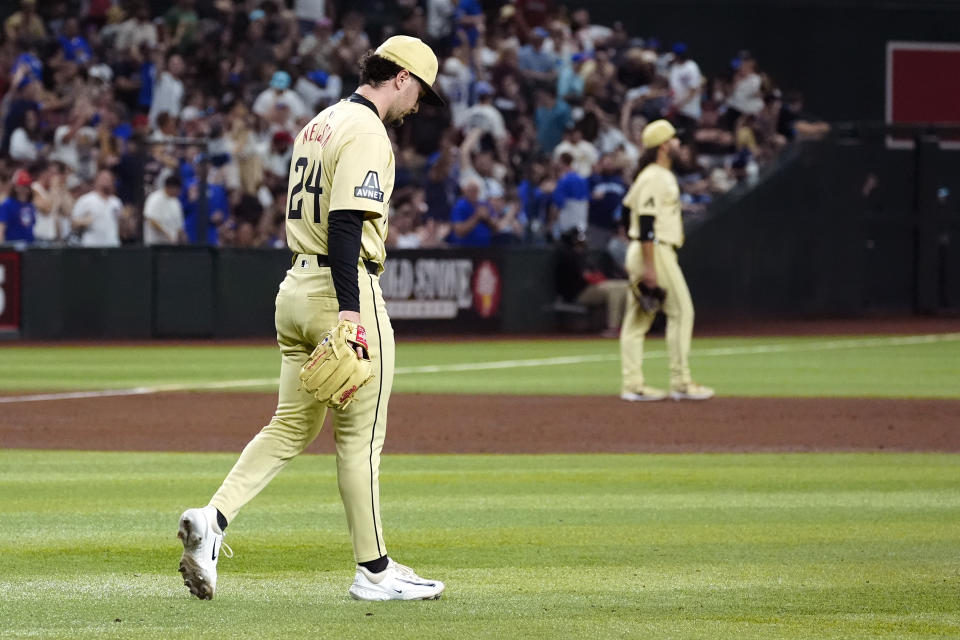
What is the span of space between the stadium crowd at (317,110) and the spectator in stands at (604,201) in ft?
0.08

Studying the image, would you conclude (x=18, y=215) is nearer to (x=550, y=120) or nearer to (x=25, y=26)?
(x=25, y=26)

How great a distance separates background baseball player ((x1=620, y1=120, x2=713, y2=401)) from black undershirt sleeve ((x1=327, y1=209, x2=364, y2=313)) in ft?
25.0

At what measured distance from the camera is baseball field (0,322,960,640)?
5262 mm

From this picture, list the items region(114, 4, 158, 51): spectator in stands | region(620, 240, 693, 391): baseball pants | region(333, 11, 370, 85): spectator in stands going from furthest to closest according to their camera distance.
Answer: region(333, 11, 370, 85): spectator in stands < region(114, 4, 158, 51): spectator in stands < region(620, 240, 693, 391): baseball pants

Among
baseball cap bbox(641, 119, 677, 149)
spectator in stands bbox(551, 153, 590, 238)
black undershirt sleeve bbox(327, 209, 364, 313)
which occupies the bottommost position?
black undershirt sleeve bbox(327, 209, 364, 313)

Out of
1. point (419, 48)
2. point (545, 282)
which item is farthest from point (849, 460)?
point (545, 282)

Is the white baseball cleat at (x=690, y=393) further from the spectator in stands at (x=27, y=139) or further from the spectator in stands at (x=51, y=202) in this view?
the spectator in stands at (x=27, y=139)

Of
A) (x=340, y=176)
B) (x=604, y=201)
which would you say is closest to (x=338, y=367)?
(x=340, y=176)

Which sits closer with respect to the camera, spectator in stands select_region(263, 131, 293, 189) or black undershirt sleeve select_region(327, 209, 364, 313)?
black undershirt sleeve select_region(327, 209, 364, 313)

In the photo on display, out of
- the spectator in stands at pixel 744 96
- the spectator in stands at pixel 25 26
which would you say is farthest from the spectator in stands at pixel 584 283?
the spectator in stands at pixel 25 26

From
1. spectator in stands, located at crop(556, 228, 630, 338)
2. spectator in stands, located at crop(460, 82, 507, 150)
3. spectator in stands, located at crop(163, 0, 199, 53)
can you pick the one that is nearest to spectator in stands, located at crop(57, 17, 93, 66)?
spectator in stands, located at crop(163, 0, 199, 53)

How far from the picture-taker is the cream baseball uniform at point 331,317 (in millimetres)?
5422

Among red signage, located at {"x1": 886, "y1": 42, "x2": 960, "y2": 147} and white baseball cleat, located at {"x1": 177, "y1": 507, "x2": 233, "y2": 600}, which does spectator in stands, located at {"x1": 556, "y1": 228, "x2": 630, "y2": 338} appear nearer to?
red signage, located at {"x1": 886, "y1": 42, "x2": 960, "y2": 147}

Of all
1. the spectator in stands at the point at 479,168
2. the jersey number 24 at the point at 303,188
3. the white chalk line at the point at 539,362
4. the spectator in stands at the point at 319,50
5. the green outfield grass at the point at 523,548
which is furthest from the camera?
the spectator in stands at the point at 319,50
